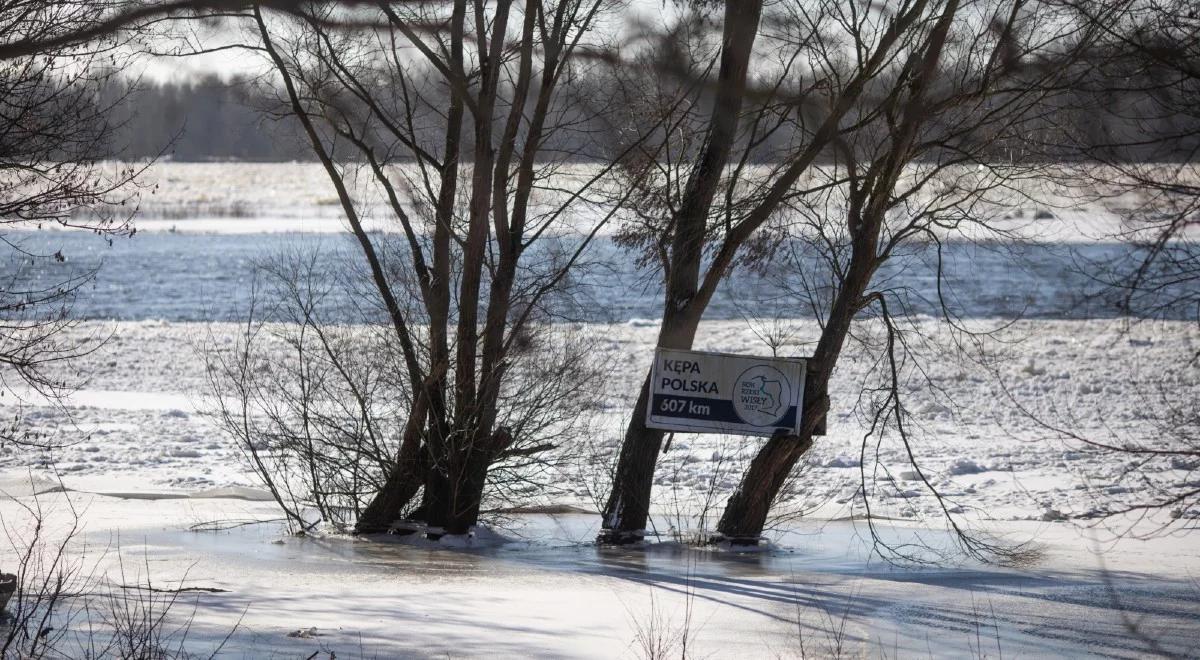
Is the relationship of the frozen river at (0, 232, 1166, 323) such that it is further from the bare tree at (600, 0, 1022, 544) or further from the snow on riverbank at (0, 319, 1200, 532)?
the bare tree at (600, 0, 1022, 544)

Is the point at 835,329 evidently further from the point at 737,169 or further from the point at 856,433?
the point at 856,433

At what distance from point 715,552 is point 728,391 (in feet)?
5.00

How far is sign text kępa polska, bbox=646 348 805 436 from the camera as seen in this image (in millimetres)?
11656

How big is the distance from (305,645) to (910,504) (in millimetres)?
9898

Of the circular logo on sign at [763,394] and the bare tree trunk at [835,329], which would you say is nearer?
the bare tree trunk at [835,329]

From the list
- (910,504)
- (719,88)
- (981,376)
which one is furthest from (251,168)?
(719,88)

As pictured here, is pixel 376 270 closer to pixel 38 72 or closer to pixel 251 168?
pixel 38 72

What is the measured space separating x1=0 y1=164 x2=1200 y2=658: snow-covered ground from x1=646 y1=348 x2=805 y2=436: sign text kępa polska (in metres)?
0.76

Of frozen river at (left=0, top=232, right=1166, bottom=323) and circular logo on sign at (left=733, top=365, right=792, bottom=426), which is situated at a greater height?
frozen river at (left=0, top=232, right=1166, bottom=323)

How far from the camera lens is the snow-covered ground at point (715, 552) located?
294 inches

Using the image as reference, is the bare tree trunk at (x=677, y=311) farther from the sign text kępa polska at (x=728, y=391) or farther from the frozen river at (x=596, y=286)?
the frozen river at (x=596, y=286)

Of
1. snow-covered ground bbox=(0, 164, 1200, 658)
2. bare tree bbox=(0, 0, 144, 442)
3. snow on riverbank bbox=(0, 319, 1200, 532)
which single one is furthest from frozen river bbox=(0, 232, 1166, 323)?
bare tree bbox=(0, 0, 144, 442)

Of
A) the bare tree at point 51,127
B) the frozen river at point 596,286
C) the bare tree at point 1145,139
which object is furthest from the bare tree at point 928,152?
the frozen river at point 596,286

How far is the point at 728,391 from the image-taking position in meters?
11.7
